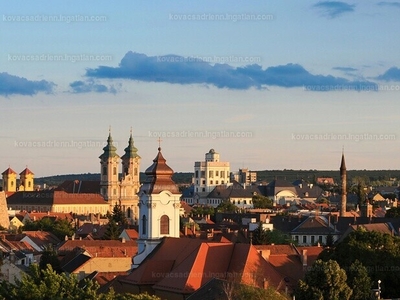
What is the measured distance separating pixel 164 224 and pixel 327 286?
15010 mm

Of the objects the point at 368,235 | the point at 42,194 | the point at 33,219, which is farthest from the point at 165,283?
the point at 42,194

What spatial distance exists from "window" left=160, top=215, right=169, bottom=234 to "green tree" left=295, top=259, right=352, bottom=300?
45.4 ft

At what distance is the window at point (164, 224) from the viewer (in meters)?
61.4

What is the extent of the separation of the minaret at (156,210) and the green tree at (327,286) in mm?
13531

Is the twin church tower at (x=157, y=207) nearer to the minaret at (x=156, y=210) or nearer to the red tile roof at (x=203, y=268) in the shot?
the minaret at (x=156, y=210)

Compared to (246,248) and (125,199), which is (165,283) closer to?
(246,248)

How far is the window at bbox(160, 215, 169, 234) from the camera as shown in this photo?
6138 cm

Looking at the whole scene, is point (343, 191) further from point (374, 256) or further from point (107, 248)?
point (374, 256)

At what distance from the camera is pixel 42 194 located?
186500 millimetres

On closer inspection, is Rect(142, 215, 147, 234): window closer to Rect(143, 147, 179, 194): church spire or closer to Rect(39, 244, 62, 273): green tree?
Rect(143, 147, 179, 194): church spire

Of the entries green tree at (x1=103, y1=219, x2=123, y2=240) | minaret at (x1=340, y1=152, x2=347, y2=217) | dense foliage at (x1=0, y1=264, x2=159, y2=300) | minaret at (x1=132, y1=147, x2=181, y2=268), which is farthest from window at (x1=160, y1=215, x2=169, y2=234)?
minaret at (x1=340, y1=152, x2=347, y2=217)

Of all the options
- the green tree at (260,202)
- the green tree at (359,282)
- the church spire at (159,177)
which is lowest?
the green tree at (260,202)

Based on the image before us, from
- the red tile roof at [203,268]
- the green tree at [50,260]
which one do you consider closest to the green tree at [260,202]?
the green tree at [50,260]

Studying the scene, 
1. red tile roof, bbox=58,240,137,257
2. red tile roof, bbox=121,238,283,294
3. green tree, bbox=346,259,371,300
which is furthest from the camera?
red tile roof, bbox=58,240,137,257
